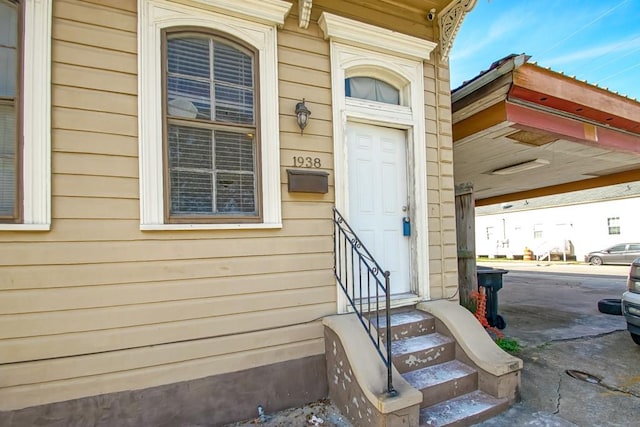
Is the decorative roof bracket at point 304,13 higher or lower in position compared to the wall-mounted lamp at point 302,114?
higher

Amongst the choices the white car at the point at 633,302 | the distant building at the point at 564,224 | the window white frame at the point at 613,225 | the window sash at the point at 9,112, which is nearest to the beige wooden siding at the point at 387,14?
the window sash at the point at 9,112

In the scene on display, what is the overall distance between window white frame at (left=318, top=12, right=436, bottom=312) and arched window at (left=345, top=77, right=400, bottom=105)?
0.17 feet

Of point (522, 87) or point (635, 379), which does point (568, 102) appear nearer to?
point (522, 87)

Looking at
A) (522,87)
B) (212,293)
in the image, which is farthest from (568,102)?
(212,293)

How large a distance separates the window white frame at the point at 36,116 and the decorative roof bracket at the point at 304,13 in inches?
73.5

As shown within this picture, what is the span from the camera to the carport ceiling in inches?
139

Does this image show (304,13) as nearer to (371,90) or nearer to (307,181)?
(371,90)

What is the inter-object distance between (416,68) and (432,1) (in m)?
0.73

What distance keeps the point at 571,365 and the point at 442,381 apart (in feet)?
6.00

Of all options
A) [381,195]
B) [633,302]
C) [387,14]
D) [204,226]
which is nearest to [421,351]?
[381,195]

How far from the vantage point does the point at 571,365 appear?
3.39m

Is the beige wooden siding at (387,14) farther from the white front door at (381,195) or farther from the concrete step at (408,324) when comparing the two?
the concrete step at (408,324)

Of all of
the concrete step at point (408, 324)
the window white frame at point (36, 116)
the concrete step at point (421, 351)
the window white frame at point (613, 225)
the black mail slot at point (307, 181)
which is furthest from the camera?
the window white frame at point (613, 225)

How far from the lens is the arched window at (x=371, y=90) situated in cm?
335
